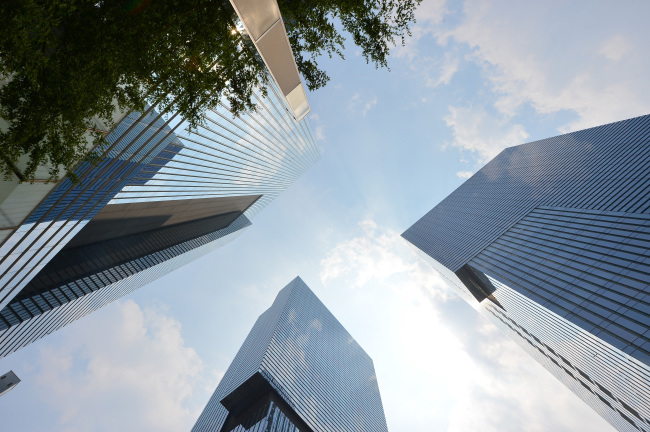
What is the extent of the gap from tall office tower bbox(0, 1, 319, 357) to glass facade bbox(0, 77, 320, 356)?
15cm

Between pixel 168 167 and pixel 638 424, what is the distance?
70.8 meters

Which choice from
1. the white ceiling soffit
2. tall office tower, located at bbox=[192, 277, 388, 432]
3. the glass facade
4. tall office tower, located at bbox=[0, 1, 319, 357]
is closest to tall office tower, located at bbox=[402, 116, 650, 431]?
the white ceiling soffit

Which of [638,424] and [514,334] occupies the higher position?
[638,424]

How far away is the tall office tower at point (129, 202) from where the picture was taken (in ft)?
49.3

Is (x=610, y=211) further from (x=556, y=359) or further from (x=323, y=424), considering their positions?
(x=323, y=424)

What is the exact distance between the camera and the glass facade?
19250mm

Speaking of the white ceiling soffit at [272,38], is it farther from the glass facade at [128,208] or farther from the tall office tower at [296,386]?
the tall office tower at [296,386]

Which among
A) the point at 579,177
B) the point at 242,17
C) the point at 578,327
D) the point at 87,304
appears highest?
the point at 242,17

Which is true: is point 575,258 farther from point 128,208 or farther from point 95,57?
point 128,208

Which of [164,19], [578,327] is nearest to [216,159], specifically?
[164,19]

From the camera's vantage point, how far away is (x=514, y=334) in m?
77.9

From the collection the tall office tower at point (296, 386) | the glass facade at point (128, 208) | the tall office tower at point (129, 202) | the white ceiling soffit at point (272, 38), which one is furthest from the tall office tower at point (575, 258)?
the tall office tower at point (296, 386)

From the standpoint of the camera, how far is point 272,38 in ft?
12.8

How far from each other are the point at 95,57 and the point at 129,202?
36411 mm
